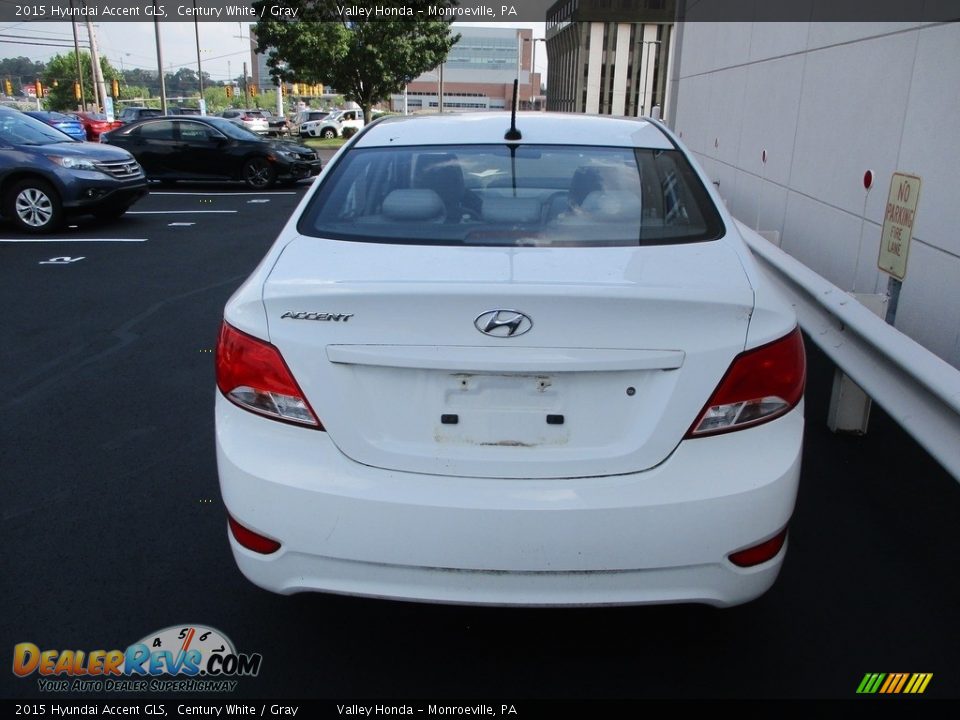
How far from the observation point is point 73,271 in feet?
29.9

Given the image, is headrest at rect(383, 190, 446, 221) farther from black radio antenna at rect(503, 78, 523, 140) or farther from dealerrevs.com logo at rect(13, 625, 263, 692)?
dealerrevs.com logo at rect(13, 625, 263, 692)

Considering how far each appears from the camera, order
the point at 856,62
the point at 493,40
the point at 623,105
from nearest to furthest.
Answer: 1. the point at 856,62
2. the point at 623,105
3. the point at 493,40

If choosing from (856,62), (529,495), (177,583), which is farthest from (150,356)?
(856,62)

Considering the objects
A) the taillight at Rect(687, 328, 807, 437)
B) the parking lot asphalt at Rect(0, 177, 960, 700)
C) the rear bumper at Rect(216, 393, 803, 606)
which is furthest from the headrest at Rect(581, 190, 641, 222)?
the parking lot asphalt at Rect(0, 177, 960, 700)

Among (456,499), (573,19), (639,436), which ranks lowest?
(456,499)

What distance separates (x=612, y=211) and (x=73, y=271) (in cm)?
761

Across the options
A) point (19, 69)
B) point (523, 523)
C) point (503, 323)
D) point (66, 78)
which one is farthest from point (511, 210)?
point (19, 69)

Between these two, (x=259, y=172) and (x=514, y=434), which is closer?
(x=514, y=434)

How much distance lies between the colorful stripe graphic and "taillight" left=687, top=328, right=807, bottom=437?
0.96 meters

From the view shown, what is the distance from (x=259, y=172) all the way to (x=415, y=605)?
16.3m

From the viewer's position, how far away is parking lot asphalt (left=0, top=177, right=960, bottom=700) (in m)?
2.79

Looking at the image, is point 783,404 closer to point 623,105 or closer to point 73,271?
point 73,271

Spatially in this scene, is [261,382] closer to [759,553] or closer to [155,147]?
[759,553]

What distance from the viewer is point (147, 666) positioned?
2.83m
